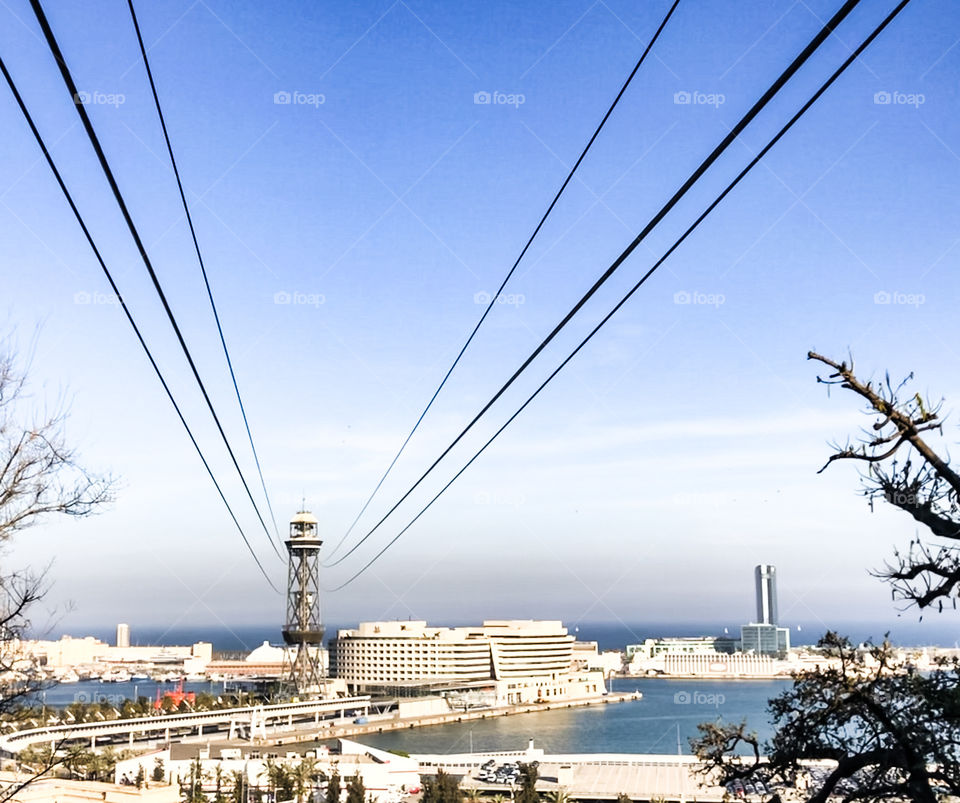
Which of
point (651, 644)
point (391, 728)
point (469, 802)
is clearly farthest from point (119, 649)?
point (469, 802)

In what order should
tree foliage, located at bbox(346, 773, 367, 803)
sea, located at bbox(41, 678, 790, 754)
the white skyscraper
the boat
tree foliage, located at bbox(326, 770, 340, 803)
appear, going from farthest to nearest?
the white skyscraper < the boat < sea, located at bbox(41, 678, 790, 754) < tree foliage, located at bbox(326, 770, 340, 803) < tree foliage, located at bbox(346, 773, 367, 803)

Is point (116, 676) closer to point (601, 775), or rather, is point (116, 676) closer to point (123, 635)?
point (123, 635)

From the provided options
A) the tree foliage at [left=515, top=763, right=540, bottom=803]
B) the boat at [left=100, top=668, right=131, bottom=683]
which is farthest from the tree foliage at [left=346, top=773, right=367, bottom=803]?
the boat at [left=100, top=668, right=131, bottom=683]

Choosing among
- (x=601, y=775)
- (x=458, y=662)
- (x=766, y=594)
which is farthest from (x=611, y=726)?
(x=766, y=594)

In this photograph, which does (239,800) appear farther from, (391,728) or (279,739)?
(391,728)

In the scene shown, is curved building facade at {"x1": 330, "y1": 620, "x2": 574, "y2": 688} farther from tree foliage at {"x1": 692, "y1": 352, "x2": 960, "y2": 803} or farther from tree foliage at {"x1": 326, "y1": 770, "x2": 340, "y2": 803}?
tree foliage at {"x1": 692, "y1": 352, "x2": 960, "y2": 803}

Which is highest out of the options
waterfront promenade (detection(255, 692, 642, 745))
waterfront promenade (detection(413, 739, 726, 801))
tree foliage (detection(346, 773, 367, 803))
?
tree foliage (detection(346, 773, 367, 803))

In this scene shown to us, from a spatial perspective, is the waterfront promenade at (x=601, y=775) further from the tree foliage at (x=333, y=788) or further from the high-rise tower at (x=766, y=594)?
the high-rise tower at (x=766, y=594)

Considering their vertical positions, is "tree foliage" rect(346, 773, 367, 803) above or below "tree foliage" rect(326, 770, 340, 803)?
above
